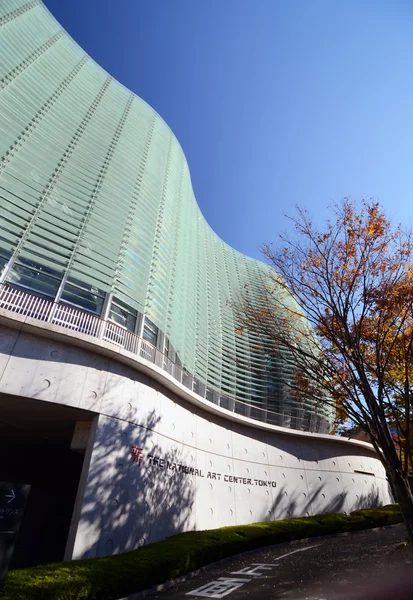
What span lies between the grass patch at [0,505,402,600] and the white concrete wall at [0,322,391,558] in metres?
1.20

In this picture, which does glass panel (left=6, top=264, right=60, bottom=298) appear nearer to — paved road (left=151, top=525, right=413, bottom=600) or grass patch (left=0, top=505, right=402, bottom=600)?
grass patch (left=0, top=505, right=402, bottom=600)

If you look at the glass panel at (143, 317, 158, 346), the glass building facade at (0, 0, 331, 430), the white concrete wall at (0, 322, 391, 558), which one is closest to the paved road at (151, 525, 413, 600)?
the white concrete wall at (0, 322, 391, 558)

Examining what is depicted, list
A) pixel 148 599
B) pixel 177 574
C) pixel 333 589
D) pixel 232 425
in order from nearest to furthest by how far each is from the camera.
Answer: pixel 333 589
pixel 148 599
pixel 177 574
pixel 232 425

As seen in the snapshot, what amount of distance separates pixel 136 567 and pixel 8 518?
15.5 feet

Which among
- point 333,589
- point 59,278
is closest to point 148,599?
point 333,589

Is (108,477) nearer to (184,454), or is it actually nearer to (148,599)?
(148,599)

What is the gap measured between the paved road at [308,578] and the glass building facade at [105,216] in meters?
9.53

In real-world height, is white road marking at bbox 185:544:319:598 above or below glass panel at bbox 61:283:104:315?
below

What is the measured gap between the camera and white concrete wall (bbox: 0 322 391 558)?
10094mm

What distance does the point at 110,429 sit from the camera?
11133mm

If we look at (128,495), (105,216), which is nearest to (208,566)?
(128,495)

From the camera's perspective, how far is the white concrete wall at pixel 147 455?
1009 centimetres

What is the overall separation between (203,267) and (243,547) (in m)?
20.3

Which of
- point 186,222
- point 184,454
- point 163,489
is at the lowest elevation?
point 163,489
